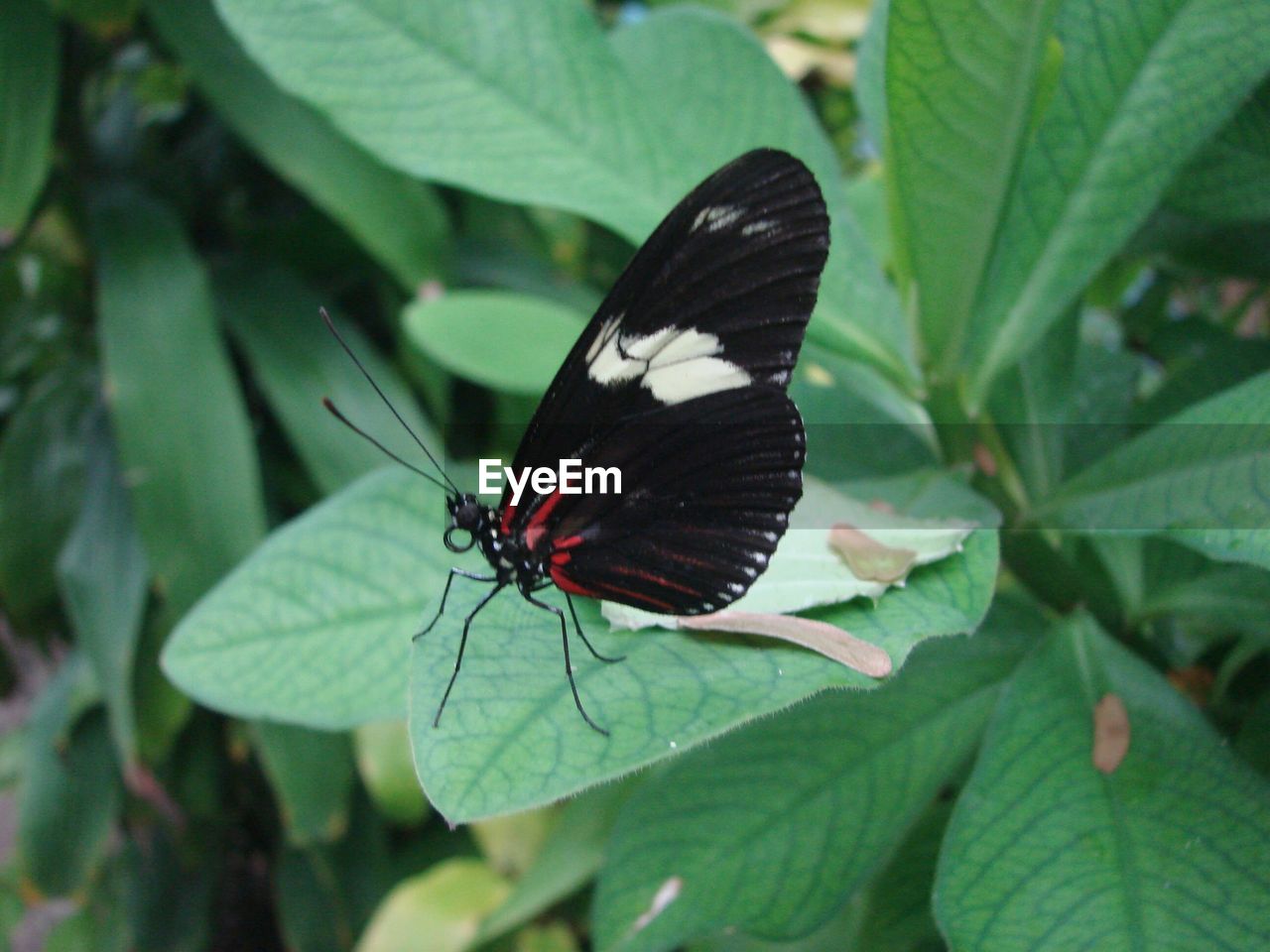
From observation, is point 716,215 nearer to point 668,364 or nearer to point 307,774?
point 668,364

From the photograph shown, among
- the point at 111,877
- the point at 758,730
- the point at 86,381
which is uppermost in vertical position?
the point at 758,730

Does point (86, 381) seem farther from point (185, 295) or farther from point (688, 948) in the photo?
point (688, 948)

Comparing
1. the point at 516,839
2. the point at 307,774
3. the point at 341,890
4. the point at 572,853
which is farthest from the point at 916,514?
the point at 341,890

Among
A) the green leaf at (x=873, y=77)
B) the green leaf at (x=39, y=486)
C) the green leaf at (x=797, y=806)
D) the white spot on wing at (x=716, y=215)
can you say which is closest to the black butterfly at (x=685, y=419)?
the white spot on wing at (x=716, y=215)

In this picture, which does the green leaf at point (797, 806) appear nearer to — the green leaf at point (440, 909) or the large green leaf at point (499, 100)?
the large green leaf at point (499, 100)

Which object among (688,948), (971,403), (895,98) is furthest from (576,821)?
(895,98)

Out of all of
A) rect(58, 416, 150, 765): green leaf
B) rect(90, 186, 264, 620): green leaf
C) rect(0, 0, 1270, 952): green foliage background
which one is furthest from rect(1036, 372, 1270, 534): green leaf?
rect(58, 416, 150, 765): green leaf

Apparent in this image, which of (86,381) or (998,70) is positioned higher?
(998,70)
